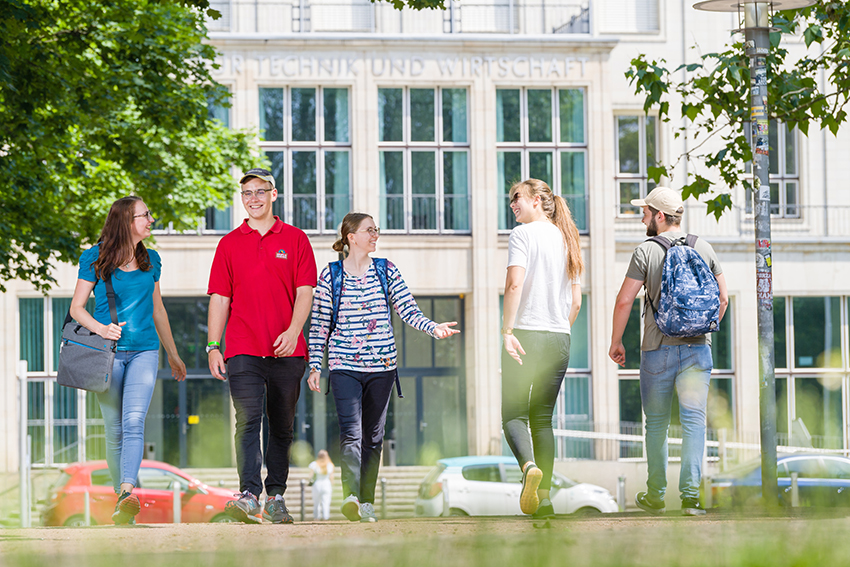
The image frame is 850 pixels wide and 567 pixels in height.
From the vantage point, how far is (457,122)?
29.4 m

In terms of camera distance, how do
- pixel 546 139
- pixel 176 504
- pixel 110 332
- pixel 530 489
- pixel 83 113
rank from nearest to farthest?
pixel 530 489 < pixel 110 332 < pixel 83 113 < pixel 176 504 < pixel 546 139

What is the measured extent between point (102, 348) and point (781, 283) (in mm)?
26476

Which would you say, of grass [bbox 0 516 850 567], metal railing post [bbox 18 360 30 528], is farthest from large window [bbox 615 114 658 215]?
grass [bbox 0 516 850 567]

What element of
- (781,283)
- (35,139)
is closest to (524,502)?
(35,139)

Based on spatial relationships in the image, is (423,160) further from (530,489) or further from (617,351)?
(530,489)

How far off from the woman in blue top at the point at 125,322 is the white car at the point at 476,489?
12.4 metres

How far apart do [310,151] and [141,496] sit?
39.3 ft

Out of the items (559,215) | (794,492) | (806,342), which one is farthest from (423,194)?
(559,215)

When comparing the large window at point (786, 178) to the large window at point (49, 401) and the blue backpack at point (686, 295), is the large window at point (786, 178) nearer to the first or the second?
the large window at point (49, 401)

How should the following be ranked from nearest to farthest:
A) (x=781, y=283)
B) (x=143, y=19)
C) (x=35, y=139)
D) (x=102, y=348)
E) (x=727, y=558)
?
(x=727, y=558) → (x=102, y=348) → (x=35, y=139) → (x=143, y=19) → (x=781, y=283)

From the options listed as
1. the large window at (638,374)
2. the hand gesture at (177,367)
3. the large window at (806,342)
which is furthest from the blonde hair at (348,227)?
the large window at (806,342)

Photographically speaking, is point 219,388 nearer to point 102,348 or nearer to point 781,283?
point 781,283

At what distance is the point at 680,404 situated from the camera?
7074mm

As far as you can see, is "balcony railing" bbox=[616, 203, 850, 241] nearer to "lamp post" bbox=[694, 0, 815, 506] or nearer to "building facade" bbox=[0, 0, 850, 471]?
"building facade" bbox=[0, 0, 850, 471]
